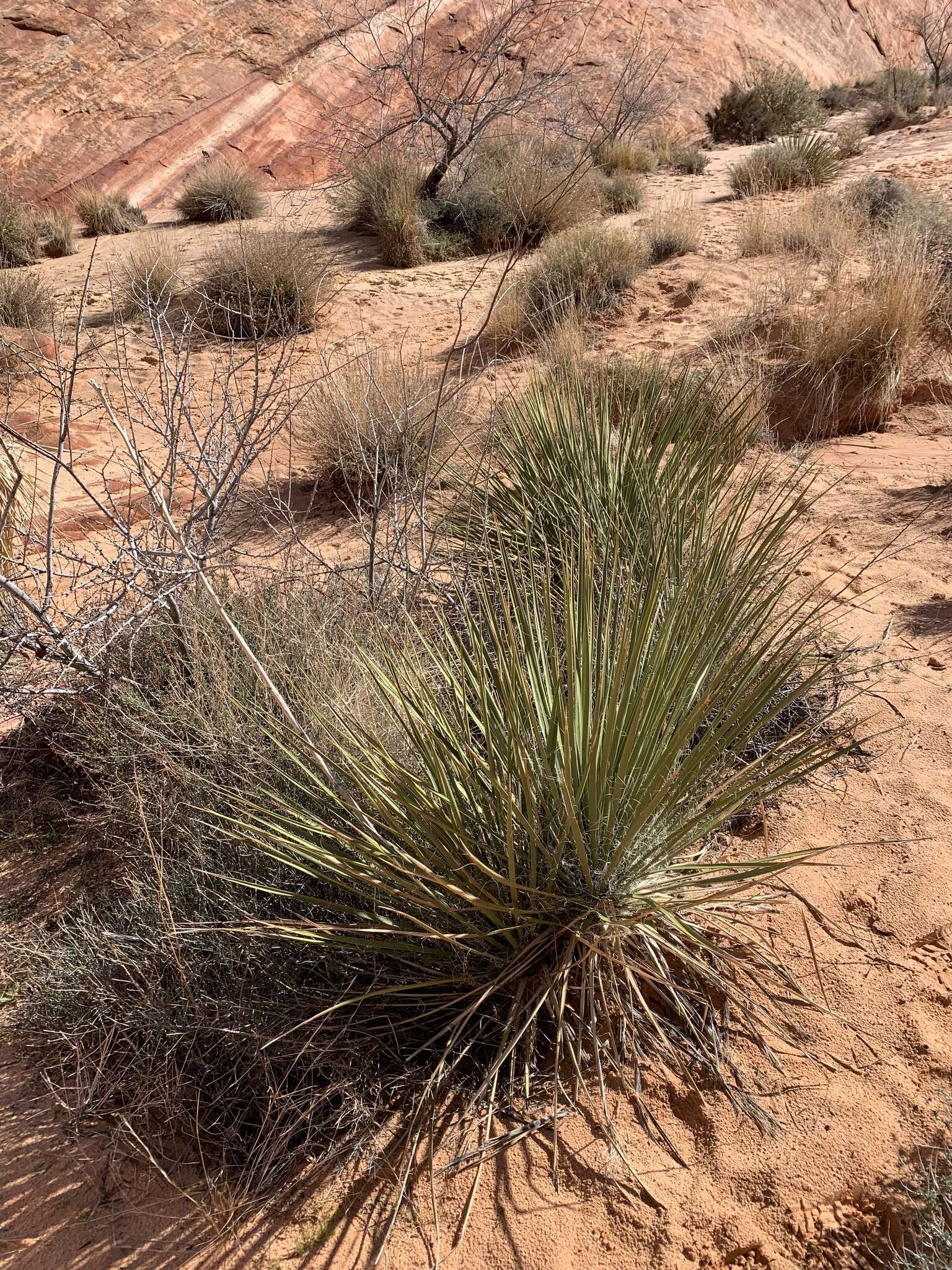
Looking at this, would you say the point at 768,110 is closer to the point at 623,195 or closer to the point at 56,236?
the point at 623,195

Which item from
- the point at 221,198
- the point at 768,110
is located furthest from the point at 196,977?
the point at 768,110

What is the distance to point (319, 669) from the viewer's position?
103 inches

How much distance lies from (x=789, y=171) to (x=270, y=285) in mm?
5724

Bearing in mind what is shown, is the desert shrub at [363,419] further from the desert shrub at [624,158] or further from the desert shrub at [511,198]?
the desert shrub at [624,158]

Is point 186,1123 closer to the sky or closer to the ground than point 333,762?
closer to the ground

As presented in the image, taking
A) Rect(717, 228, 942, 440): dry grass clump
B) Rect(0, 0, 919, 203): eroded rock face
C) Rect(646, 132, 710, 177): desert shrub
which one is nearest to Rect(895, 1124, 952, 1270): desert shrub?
Rect(717, 228, 942, 440): dry grass clump

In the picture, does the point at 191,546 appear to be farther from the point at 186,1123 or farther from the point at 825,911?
the point at 825,911

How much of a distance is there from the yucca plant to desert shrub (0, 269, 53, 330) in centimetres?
675

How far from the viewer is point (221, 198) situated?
10.9m

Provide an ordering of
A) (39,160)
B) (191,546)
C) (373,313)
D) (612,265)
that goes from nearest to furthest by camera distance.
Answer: (191,546), (612,265), (373,313), (39,160)

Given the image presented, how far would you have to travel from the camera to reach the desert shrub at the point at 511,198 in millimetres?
8406

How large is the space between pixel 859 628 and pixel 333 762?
84.8 inches

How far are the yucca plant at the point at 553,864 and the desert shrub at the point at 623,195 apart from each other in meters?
8.68

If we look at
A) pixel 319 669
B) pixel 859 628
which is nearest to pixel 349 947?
pixel 319 669
